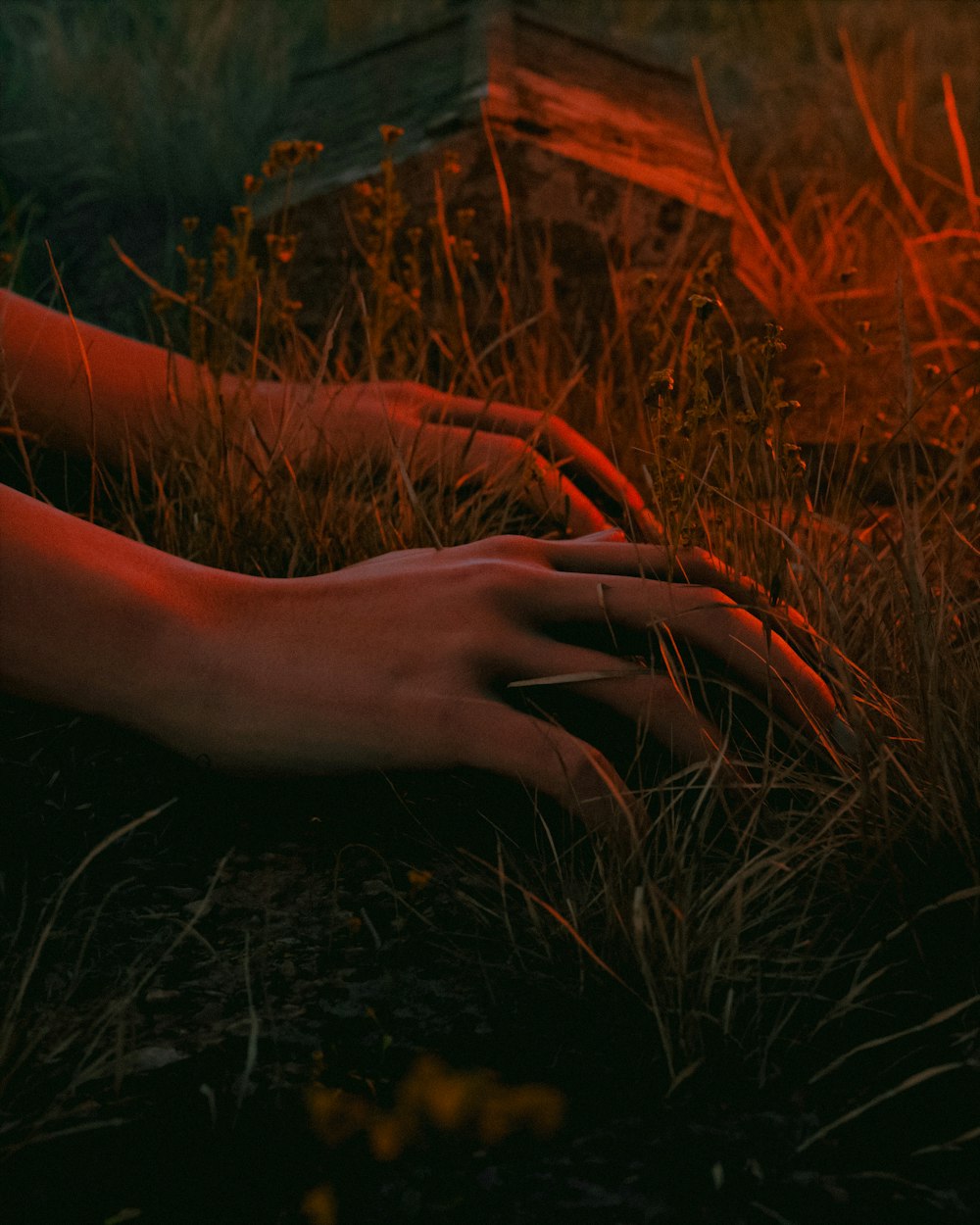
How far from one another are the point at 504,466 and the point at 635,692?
766mm

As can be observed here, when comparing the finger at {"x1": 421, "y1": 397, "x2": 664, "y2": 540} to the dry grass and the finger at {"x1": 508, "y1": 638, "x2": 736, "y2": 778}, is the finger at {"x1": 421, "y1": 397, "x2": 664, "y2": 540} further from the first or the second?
the finger at {"x1": 508, "y1": 638, "x2": 736, "y2": 778}

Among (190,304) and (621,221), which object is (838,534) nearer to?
(190,304)

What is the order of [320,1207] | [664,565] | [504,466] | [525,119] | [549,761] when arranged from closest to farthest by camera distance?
[320,1207], [549,761], [664,565], [504,466], [525,119]

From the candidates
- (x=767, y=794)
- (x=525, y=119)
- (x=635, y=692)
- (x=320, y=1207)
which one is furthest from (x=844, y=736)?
(x=525, y=119)

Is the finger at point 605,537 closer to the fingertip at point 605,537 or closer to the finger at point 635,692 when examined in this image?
the fingertip at point 605,537

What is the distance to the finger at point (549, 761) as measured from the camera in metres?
1.04

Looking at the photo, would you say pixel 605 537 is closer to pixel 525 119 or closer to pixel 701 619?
pixel 701 619

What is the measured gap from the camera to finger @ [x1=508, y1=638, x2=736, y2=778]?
3.59ft

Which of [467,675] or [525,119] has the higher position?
[525,119]

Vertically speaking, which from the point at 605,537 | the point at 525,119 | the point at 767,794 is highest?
the point at 525,119

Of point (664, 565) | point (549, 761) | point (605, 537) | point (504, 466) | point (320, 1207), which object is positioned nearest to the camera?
point (320, 1207)

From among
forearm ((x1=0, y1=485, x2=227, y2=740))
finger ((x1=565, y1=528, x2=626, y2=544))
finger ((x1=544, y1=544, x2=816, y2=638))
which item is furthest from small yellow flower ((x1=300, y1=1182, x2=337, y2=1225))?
finger ((x1=565, y1=528, x2=626, y2=544))

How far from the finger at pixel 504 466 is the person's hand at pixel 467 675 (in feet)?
1.82

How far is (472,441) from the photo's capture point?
71.7 inches
